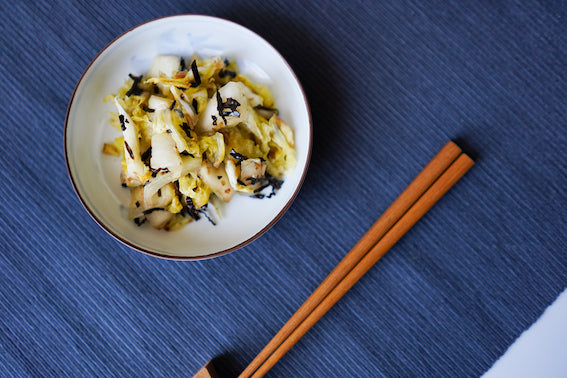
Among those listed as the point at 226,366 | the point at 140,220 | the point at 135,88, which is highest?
the point at 135,88

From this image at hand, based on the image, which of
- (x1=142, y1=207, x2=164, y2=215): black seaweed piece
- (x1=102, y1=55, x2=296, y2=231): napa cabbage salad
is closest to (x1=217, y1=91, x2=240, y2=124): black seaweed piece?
(x1=102, y1=55, x2=296, y2=231): napa cabbage salad

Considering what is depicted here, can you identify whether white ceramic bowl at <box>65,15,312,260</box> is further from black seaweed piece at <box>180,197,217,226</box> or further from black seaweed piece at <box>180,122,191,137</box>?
black seaweed piece at <box>180,122,191,137</box>

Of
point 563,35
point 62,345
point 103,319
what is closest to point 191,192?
point 103,319

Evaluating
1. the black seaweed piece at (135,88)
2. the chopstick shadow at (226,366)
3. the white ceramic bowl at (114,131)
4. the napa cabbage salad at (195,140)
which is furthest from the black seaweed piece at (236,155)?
the chopstick shadow at (226,366)

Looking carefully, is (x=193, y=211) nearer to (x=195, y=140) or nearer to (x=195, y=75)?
(x=195, y=140)

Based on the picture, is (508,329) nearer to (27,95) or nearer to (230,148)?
(230,148)

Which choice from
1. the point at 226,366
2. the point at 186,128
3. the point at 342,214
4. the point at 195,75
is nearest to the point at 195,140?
the point at 186,128
